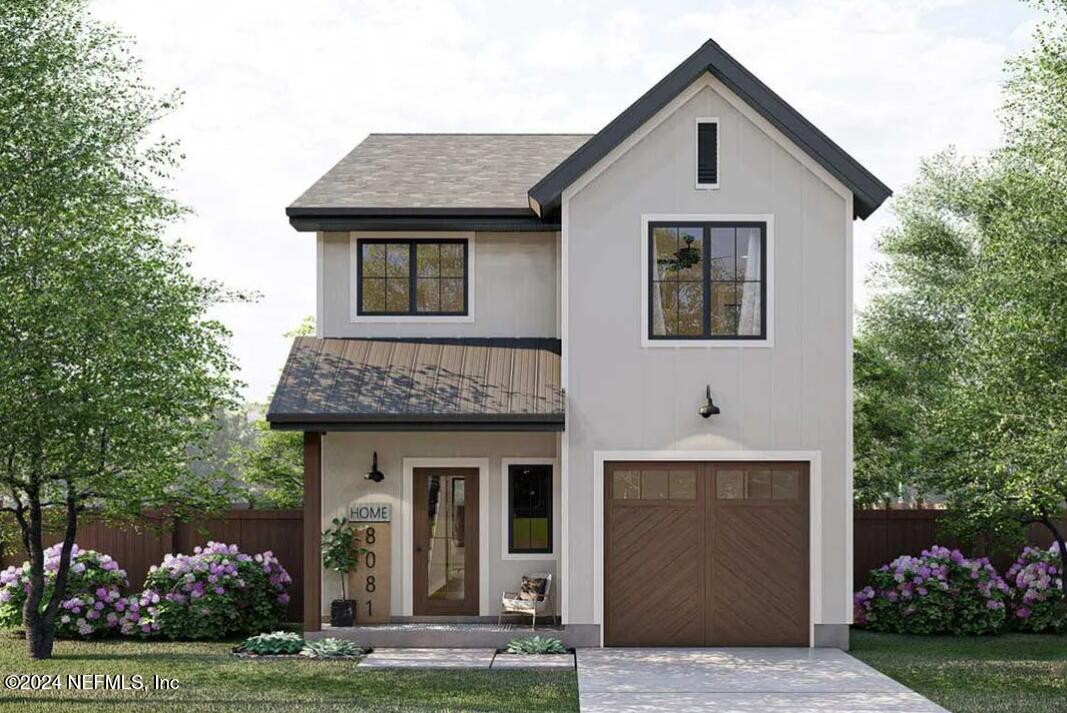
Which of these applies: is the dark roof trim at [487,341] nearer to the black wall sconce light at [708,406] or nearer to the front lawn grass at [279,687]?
the black wall sconce light at [708,406]

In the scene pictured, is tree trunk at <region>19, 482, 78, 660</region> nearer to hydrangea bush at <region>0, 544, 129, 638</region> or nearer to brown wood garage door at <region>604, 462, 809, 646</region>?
hydrangea bush at <region>0, 544, 129, 638</region>

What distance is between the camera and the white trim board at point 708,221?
14.8 meters

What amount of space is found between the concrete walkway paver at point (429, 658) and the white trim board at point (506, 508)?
1620 mm

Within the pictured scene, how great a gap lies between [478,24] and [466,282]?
3265 mm

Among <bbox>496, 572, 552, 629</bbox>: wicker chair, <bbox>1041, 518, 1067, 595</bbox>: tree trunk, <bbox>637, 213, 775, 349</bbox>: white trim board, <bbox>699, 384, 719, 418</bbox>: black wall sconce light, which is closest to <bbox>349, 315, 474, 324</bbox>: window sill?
<bbox>637, 213, 775, 349</bbox>: white trim board

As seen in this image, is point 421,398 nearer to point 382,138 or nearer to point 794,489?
point 794,489

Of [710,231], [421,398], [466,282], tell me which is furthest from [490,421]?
[710,231]

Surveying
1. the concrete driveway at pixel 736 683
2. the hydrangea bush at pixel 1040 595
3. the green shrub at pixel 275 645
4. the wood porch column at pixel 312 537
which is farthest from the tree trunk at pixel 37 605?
the hydrangea bush at pixel 1040 595

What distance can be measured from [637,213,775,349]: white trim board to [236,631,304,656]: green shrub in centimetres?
536

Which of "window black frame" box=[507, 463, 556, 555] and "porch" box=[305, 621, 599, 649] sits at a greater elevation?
"window black frame" box=[507, 463, 556, 555]

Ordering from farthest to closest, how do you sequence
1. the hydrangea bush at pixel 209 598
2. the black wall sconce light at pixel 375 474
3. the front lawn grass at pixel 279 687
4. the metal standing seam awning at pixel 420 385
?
the hydrangea bush at pixel 209 598
the black wall sconce light at pixel 375 474
the metal standing seam awning at pixel 420 385
the front lawn grass at pixel 279 687

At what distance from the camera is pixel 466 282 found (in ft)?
53.2

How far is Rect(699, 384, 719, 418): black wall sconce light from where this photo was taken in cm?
1454

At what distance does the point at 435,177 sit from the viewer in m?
16.9
